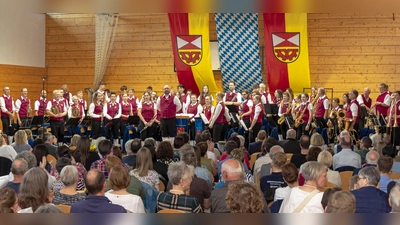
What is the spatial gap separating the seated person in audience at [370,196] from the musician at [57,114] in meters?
12.0

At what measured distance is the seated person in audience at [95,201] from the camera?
3.41 metres

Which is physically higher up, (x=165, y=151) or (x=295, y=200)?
(x=165, y=151)

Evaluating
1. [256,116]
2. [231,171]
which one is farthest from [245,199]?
[256,116]

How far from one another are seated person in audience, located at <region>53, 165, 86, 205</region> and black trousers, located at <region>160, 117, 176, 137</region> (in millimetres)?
9541

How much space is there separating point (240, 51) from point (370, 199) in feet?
43.5

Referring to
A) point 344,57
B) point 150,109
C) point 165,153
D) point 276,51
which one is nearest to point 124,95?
point 150,109

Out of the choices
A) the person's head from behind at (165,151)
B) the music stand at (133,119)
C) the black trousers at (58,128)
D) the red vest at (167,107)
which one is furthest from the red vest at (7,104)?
the person's head from behind at (165,151)

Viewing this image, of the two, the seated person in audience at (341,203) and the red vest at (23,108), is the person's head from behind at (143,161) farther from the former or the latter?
the red vest at (23,108)

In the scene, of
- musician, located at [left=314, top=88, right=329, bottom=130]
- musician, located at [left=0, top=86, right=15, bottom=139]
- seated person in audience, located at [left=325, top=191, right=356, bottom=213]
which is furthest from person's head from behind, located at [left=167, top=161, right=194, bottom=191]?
musician, located at [left=0, top=86, right=15, bottom=139]

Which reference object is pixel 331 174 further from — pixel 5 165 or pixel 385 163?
pixel 5 165

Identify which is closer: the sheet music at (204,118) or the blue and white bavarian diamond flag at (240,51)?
the sheet music at (204,118)

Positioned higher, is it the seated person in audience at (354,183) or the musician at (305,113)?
the musician at (305,113)

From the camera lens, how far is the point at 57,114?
15.5 metres

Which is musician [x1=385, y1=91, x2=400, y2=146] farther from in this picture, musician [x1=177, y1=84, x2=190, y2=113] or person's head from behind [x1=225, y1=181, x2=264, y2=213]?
person's head from behind [x1=225, y1=181, x2=264, y2=213]
